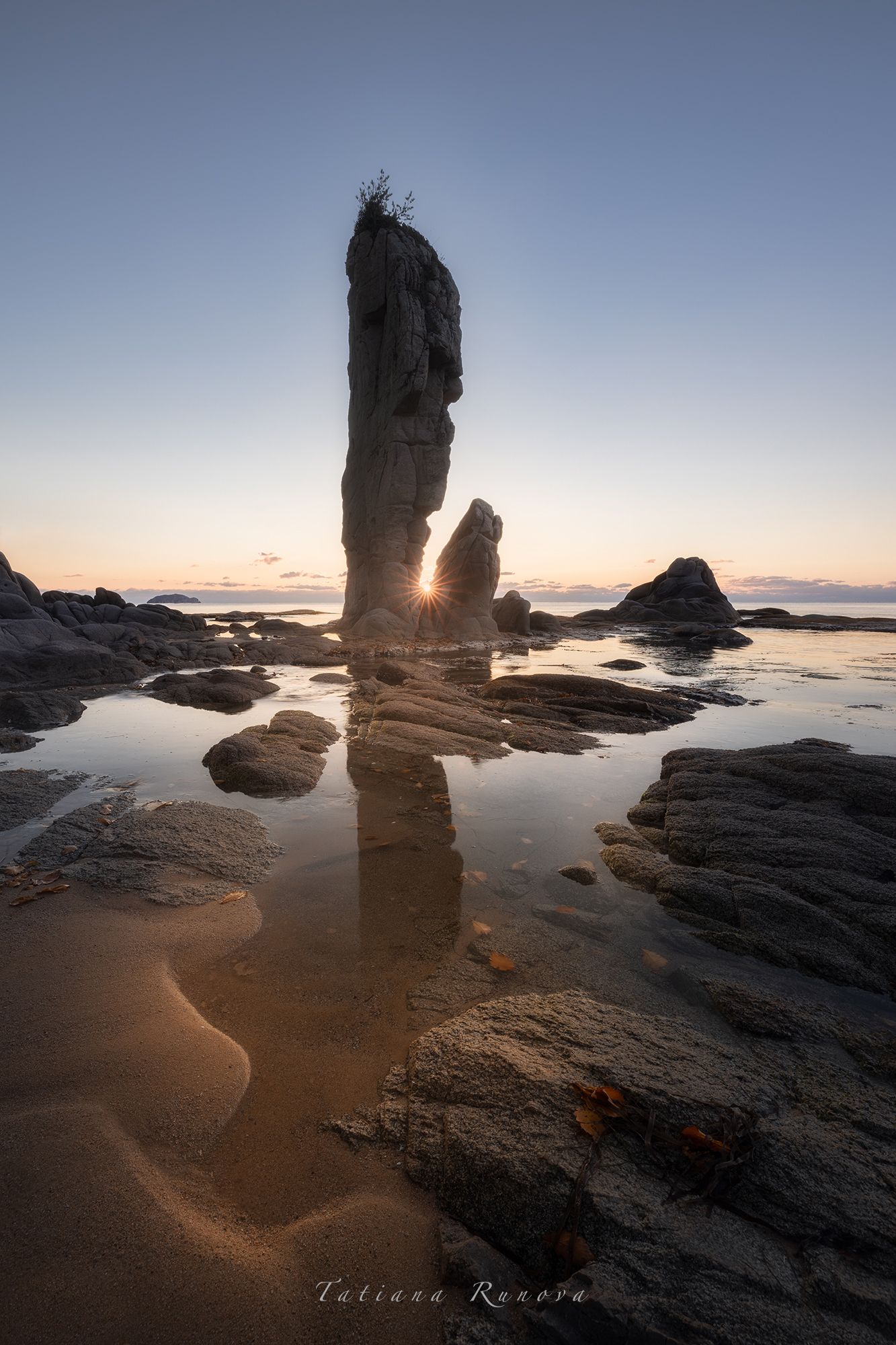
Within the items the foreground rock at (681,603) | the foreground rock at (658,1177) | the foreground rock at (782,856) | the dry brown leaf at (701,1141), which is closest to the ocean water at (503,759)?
the foreground rock at (782,856)

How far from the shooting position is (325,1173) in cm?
200

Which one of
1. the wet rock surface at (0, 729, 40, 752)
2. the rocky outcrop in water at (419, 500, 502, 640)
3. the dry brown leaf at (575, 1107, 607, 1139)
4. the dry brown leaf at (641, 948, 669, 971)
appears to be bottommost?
the dry brown leaf at (641, 948, 669, 971)

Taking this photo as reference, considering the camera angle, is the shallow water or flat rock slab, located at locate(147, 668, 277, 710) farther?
flat rock slab, located at locate(147, 668, 277, 710)

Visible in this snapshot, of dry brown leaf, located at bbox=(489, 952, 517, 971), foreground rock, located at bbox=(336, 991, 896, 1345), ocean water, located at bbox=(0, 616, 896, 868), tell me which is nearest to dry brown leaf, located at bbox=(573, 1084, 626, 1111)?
foreground rock, located at bbox=(336, 991, 896, 1345)

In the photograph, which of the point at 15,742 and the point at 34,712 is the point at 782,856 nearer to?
the point at 15,742

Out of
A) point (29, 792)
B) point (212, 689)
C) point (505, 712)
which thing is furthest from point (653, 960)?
point (212, 689)

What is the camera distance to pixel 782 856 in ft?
14.6

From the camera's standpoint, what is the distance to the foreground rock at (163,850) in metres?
4.05

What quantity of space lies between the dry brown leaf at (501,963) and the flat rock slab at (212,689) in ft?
32.1

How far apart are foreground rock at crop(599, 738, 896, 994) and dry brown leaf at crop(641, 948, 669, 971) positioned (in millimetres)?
483

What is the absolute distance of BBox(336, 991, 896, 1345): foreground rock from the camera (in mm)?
1496

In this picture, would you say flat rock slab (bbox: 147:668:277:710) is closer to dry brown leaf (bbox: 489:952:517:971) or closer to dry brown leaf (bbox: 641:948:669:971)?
dry brown leaf (bbox: 489:952:517:971)

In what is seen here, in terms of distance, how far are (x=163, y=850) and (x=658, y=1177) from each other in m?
4.05
